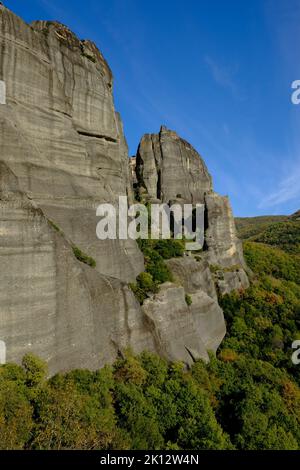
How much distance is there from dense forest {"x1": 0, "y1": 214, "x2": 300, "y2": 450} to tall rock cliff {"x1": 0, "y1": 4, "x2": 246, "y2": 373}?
1071mm

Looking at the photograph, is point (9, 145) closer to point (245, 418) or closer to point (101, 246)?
point (101, 246)

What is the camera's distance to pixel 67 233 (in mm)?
18422

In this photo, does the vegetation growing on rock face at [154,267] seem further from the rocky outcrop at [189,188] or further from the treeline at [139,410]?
the rocky outcrop at [189,188]

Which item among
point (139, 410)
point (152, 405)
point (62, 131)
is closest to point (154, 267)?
point (152, 405)

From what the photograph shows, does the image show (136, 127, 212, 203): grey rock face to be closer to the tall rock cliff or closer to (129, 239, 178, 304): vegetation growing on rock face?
(129, 239, 178, 304): vegetation growing on rock face

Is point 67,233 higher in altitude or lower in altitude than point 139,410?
higher

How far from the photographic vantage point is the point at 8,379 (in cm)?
1248

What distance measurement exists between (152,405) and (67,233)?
35.8 feet

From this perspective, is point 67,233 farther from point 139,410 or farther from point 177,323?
point 139,410

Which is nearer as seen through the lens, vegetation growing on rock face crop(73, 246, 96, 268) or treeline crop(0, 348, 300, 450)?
treeline crop(0, 348, 300, 450)

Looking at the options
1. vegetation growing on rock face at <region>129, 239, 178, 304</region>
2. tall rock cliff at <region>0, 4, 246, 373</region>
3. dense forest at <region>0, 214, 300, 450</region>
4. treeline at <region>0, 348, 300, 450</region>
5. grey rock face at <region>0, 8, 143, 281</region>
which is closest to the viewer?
treeline at <region>0, 348, 300, 450</region>

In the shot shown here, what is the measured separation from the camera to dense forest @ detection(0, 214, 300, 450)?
37.5 feet

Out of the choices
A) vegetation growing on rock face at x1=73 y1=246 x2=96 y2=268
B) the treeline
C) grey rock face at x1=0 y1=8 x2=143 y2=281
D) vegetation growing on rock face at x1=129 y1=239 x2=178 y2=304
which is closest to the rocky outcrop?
vegetation growing on rock face at x1=129 y1=239 x2=178 y2=304

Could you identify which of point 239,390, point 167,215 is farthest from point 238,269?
point 239,390
